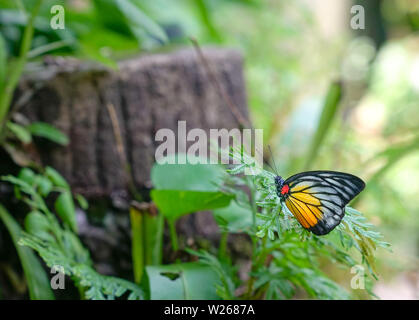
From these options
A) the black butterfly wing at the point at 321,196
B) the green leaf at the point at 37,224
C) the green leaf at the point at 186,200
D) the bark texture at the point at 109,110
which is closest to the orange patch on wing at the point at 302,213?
the black butterfly wing at the point at 321,196

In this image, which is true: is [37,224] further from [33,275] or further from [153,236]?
[153,236]

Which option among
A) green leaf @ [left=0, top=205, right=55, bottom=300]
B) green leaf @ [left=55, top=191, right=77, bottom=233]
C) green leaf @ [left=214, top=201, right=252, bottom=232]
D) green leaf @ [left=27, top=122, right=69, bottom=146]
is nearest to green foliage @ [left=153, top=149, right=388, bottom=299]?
green leaf @ [left=214, top=201, right=252, bottom=232]

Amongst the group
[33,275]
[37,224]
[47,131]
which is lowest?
[33,275]

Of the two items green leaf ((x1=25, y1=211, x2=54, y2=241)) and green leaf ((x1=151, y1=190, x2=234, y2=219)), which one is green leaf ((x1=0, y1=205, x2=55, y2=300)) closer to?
green leaf ((x1=25, y1=211, x2=54, y2=241))

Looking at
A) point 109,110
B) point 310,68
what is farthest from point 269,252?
point 310,68

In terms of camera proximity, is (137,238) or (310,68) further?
(310,68)
